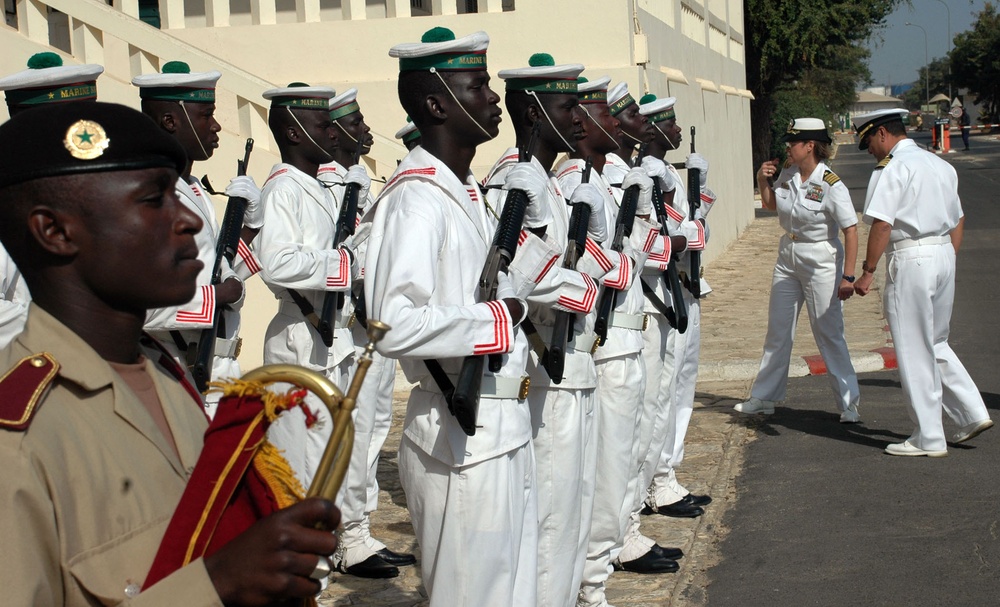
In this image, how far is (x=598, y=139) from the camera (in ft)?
19.7

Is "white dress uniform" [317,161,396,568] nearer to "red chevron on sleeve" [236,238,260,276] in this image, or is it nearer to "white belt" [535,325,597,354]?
"red chevron on sleeve" [236,238,260,276]

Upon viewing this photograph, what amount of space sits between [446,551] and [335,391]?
1.90 m

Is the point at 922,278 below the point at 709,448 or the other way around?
the other way around

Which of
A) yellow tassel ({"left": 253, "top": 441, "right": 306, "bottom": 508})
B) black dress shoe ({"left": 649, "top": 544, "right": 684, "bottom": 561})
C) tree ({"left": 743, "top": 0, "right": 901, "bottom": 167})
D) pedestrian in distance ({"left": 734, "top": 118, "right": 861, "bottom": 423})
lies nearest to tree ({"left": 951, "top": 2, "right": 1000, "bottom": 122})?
tree ({"left": 743, "top": 0, "right": 901, "bottom": 167})

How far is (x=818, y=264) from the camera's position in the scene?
882 centimetres

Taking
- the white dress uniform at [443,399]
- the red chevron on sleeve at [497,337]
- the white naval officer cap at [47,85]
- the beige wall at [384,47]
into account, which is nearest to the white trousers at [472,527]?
the white dress uniform at [443,399]

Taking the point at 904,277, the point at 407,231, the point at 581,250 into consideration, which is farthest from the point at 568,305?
the point at 904,277

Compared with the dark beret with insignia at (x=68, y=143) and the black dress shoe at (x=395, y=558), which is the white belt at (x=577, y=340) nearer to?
the black dress shoe at (x=395, y=558)

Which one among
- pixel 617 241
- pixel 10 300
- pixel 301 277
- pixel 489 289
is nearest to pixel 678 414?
pixel 617 241

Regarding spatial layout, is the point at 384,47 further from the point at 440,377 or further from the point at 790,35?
the point at 790,35

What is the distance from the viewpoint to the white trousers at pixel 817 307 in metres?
8.84

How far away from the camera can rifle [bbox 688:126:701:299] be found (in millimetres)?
7449

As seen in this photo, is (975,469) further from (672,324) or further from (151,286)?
(151,286)

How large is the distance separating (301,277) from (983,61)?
94.2m
